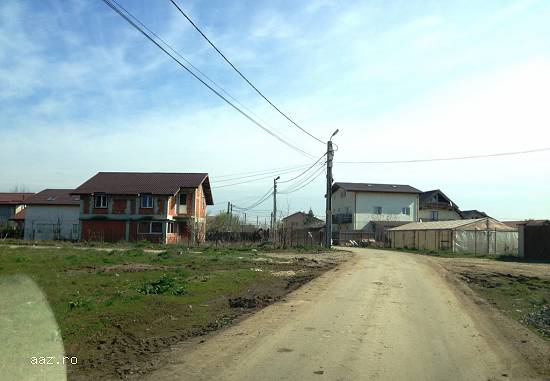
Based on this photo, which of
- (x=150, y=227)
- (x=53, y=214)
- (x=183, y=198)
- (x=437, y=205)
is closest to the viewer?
(x=150, y=227)

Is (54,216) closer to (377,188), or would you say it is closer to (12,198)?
(12,198)

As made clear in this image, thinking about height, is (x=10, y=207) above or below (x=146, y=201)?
below

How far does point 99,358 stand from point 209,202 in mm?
58552

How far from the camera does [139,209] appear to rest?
53.1 m

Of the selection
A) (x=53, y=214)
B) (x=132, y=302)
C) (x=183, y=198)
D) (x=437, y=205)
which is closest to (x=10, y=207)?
(x=53, y=214)

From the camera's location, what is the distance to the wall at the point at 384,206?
74.1 meters

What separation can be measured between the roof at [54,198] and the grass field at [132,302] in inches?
1803

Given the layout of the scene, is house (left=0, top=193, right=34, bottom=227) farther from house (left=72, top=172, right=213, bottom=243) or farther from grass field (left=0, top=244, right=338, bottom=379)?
grass field (left=0, top=244, right=338, bottom=379)

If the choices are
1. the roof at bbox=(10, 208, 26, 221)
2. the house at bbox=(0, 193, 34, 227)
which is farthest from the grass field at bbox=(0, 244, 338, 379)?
the house at bbox=(0, 193, 34, 227)

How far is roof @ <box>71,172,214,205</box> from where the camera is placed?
176 feet

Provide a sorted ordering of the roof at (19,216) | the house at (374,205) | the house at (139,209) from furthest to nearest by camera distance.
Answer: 1. the house at (374,205)
2. the roof at (19,216)
3. the house at (139,209)

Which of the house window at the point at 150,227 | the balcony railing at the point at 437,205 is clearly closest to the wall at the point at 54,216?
the house window at the point at 150,227

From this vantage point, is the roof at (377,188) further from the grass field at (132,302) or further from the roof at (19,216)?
the grass field at (132,302)

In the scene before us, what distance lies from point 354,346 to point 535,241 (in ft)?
110
